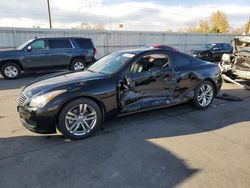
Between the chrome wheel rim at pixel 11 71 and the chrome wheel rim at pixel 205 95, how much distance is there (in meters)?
8.69

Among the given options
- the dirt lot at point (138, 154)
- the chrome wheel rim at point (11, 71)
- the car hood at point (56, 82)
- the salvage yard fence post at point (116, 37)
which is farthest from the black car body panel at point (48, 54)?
the car hood at point (56, 82)

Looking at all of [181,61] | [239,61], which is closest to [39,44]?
[181,61]

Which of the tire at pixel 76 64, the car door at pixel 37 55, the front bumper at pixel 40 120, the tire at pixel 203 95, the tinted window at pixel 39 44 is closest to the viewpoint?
the front bumper at pixel 40 120

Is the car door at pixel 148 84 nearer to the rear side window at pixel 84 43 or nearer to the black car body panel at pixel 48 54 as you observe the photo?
the black car body panel at pixel 48 54

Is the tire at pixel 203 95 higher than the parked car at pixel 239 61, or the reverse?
the parked car at pixel 239 61

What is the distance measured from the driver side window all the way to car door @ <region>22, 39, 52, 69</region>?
302 inches

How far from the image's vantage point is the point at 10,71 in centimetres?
1105

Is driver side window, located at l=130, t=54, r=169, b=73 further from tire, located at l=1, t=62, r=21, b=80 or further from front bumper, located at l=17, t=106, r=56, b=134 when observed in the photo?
tire, located at l=1, t=62, r=21, b=80

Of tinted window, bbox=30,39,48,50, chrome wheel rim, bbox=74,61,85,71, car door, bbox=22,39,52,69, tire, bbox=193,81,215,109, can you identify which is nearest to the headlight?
tire, bbox=193,81,215,109

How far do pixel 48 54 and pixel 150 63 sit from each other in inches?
304

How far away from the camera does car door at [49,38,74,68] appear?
38.1 feet

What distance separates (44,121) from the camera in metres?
3.96

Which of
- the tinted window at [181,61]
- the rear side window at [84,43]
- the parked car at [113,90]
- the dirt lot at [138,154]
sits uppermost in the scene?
the rear side window at [84,43]

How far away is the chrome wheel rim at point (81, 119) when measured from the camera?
415 cm
